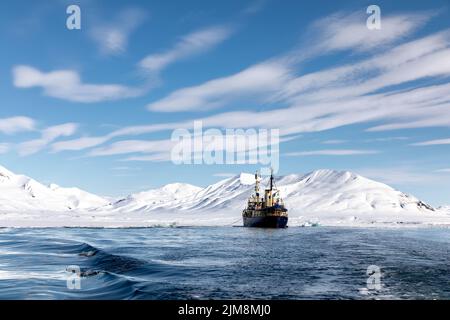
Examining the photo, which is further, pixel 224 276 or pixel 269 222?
pixel 269 222

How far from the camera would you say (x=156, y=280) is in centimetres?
3020

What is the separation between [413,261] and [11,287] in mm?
35954
